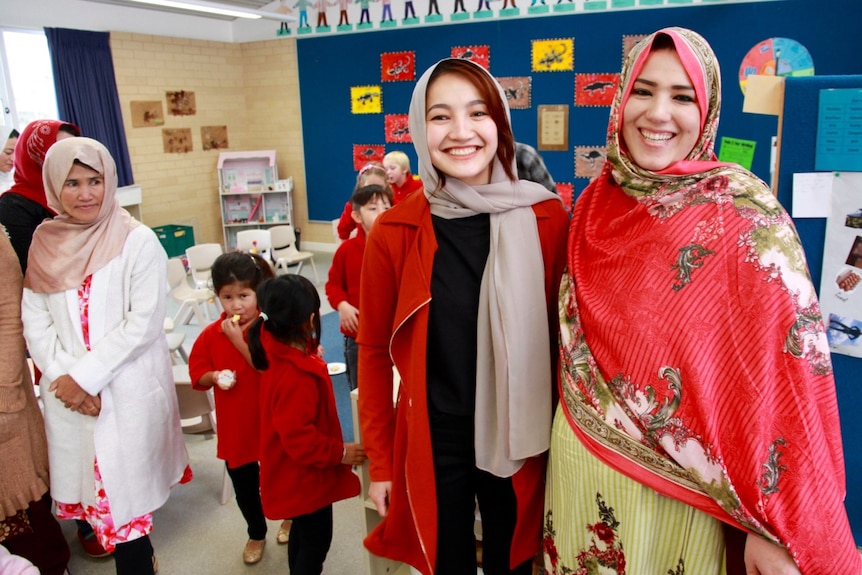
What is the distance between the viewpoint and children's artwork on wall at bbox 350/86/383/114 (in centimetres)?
727

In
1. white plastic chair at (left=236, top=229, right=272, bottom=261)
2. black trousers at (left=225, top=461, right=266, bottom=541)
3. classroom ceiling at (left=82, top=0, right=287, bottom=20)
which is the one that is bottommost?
black trousers at (left=225, top=461, right=266, bottom=541)

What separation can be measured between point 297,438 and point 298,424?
0.14ft

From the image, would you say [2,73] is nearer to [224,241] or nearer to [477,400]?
[224,241]

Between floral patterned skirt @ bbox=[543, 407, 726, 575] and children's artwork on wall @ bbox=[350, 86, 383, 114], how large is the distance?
21.6 ft

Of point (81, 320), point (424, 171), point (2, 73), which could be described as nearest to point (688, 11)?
point (424, 171)

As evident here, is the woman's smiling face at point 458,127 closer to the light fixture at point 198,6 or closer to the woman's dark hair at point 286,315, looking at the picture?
the woman's dark hair at point 286,315

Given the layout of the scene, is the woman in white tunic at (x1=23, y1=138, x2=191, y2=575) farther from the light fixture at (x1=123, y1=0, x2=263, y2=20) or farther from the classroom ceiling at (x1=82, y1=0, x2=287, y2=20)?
the classroom ceiling at (x1=82, y1=0, x2=287, y2=20)

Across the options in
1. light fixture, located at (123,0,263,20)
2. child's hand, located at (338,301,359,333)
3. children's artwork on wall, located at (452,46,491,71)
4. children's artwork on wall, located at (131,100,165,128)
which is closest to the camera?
child's hand, located at (338,301,359,333)

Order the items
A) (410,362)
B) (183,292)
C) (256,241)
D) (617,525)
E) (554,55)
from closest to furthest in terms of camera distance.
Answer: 1. (617,525)
2. (410,362)
3. (183,292)
4. (256,241)
5. (554,55)

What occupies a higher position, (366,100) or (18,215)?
(366,100)

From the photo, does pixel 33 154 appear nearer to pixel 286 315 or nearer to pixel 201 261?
pixel 286 315

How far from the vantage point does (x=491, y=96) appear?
4.22 feet

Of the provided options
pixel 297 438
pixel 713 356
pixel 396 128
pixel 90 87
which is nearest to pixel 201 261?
pixel 90 87

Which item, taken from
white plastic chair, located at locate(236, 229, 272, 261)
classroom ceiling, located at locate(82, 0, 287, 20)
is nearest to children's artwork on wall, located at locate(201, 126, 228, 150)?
classroom ceiling, located at locate(82, 0, 287, 20)
